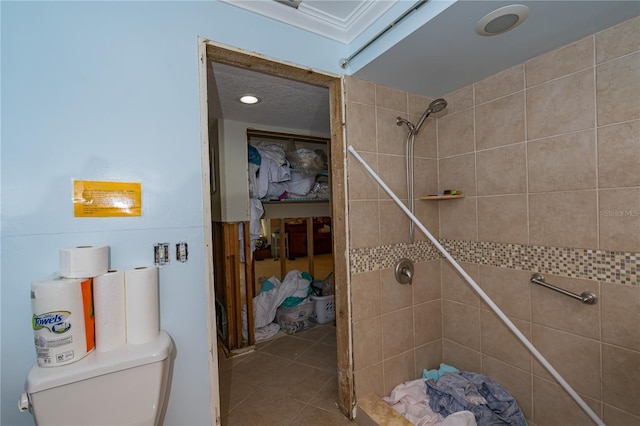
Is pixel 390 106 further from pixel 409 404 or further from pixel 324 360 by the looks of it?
pixel 324 360

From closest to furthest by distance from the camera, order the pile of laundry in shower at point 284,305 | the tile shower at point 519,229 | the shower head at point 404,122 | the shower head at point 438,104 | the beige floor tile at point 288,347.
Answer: the tile shower at point 519,229 < the shower head at point 438,104 < the shower head at point 404,122 < the beige floor tile at point 288,347 < the pile of laundry in shower at point 284,305

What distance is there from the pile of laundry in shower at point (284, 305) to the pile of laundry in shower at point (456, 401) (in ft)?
4.50

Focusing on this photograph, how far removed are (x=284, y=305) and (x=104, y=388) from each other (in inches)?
83.3

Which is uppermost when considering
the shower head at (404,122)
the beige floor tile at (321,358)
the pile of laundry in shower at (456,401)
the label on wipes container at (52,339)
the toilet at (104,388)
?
the shower head at (404,122)

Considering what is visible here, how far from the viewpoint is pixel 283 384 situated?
1.95 m

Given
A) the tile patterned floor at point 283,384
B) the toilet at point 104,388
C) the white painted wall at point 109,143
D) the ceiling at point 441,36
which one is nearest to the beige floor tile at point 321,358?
the tile patterned floor at point 283,384

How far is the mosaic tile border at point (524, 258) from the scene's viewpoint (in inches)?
47.3

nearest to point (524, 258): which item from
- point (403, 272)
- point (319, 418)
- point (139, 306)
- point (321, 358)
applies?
point (403, 272)

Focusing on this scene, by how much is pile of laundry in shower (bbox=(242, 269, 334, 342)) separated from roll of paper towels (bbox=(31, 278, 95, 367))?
1.95m

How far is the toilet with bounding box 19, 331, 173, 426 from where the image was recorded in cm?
78

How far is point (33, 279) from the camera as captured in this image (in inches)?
35.2

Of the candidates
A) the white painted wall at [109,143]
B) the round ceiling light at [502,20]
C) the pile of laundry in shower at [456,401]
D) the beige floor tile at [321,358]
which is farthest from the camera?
the beige floor tile at [321,358]

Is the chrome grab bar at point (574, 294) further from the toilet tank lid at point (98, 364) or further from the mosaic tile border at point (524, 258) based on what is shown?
the toilet tank lid at point (98, 364)

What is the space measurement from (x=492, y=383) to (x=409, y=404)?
51 centimetres
